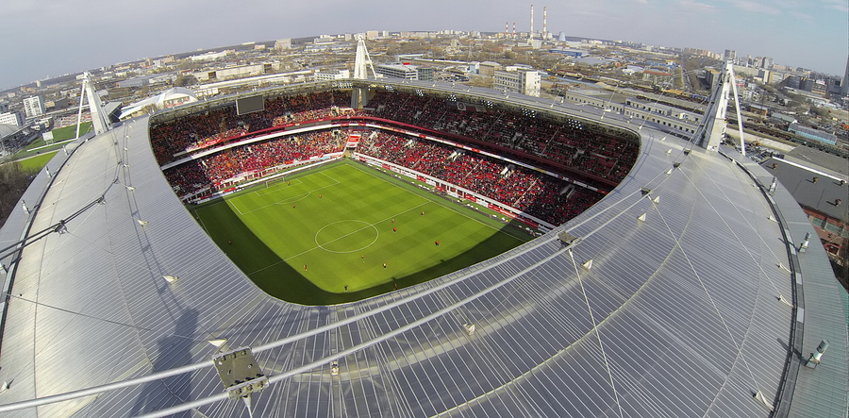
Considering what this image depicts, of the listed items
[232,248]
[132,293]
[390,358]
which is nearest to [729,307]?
[390,358]

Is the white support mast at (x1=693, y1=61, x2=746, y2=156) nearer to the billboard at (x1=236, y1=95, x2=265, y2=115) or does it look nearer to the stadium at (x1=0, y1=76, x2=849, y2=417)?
the stadium at (x1=0, y1=76, x2=849, y2=417)

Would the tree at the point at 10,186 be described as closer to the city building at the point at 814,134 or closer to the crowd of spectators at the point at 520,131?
the crowd of spectators at the point at 520,131

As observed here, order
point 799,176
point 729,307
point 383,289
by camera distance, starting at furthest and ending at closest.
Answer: point 799,176 → point 383,289 → point 729,307

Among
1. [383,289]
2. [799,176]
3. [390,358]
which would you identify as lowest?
[383,289]

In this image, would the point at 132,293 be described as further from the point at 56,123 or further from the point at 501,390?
the point at 56,123

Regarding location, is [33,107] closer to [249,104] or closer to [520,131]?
[249,104]

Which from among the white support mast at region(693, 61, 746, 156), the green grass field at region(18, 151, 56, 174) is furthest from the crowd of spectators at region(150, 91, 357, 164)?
the white support mast at region(693, 61, 746, 156)

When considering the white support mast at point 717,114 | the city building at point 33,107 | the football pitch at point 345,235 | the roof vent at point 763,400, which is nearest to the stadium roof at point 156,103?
the football pitch at point 345,235
